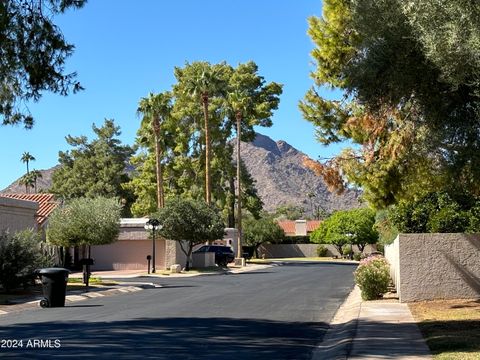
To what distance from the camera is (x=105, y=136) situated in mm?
82000

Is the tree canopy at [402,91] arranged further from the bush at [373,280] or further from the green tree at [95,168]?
the green tree at [95,168]

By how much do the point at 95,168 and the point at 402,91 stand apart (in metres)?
71.0

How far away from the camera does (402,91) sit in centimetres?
1298

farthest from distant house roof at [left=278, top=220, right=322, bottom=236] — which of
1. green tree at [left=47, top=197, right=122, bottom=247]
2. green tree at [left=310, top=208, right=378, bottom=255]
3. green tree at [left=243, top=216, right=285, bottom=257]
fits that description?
green tree at [left=47, top=197, right=122, bottom=247]

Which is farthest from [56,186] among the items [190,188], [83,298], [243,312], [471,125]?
[471,125]

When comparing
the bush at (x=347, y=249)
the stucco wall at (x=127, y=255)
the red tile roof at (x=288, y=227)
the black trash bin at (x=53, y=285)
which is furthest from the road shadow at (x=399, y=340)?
the red tile roof at (x=288, y=227)

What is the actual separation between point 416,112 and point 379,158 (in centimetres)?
466

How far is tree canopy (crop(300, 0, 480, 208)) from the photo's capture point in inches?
429

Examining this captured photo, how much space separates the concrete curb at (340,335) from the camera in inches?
436

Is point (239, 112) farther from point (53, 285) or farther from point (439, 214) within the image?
point (439, 214)

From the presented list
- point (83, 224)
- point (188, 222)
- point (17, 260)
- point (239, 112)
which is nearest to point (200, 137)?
point (239, 112)

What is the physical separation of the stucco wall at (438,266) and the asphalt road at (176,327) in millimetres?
2347

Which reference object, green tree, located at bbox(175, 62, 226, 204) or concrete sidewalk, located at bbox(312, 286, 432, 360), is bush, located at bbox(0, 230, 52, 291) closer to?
concrete sidewalk, located at bbox(312, 286, 432, 360)

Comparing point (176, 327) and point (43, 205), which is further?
point (43, 205)
